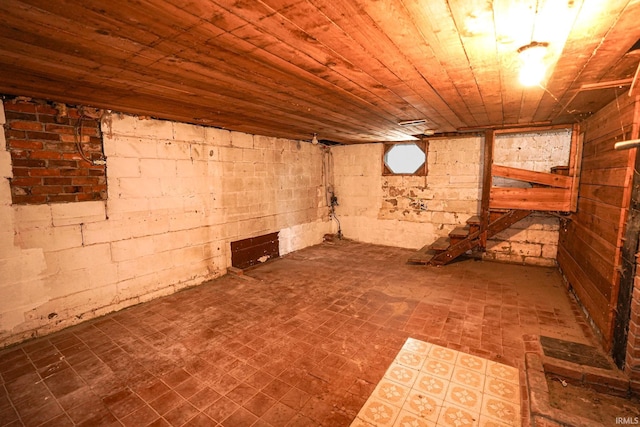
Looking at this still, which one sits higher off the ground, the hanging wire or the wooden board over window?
the hanging wire

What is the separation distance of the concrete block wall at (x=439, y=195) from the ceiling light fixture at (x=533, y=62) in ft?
12.8

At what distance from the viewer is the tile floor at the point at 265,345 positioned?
252 centimetres

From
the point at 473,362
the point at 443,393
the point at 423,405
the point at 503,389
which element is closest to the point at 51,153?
the point at 423,405

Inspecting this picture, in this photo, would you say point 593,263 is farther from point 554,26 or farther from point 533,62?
point 554,26

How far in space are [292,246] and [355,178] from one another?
2.82 meters

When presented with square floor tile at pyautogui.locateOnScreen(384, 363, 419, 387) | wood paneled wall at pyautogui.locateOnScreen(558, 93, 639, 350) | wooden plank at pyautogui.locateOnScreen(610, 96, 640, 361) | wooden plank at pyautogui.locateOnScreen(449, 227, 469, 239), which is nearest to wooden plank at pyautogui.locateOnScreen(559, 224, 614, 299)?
wood paneled wall at pyautogui.locateOnScreen(558, 93, 639, 350)

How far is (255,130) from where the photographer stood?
6.01 meters

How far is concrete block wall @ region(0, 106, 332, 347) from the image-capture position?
11.6ft

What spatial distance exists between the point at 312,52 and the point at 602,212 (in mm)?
4035

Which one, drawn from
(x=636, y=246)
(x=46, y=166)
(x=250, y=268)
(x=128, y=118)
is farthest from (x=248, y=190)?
(x=636, y=246)

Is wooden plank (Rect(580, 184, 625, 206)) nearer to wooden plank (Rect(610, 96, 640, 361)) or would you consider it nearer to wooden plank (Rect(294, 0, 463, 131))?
wooden plank (Rect(610, 96, 640, 361))

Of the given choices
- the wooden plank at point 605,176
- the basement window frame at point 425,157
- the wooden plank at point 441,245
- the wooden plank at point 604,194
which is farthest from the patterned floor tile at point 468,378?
the basement window frame at point 425,157

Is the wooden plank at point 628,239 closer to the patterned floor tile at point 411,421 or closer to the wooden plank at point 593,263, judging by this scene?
the wooden plank at point 593,263

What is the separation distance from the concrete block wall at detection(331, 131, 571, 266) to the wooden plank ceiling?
245 cm
